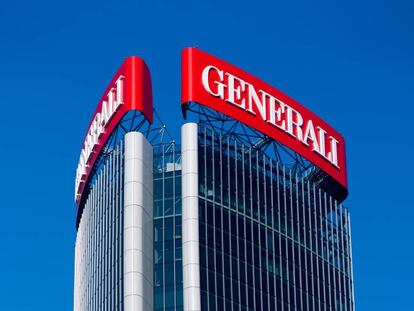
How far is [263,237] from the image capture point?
6235 inches

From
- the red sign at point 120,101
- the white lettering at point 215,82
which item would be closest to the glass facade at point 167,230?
the red sign at point 120,101

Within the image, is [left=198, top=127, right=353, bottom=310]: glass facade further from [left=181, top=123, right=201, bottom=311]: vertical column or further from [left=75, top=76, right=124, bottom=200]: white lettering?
[left=75, top=76, right=124, bottom=200]: white lettering

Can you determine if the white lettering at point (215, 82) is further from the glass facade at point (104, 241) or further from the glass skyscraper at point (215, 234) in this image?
the glass facade at point (104, 241)

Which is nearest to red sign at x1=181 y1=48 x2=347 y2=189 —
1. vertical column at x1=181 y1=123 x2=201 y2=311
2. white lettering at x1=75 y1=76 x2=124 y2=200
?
vertical column at x1=181 y1=123 x2=201 y2=311

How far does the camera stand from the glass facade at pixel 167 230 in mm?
146500

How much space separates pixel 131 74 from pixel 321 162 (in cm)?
2987

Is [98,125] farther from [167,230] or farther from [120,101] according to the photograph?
[167,230]

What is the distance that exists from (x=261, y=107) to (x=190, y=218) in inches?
827

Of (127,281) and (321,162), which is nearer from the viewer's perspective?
(127,281)

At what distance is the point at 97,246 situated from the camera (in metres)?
160

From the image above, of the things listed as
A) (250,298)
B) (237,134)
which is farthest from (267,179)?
(250,298)

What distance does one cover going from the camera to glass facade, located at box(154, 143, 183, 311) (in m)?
146

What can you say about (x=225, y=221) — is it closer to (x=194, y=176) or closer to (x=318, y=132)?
(x=194, y=176)

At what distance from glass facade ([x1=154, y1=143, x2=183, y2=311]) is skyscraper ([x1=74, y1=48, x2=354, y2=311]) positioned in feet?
0.36
